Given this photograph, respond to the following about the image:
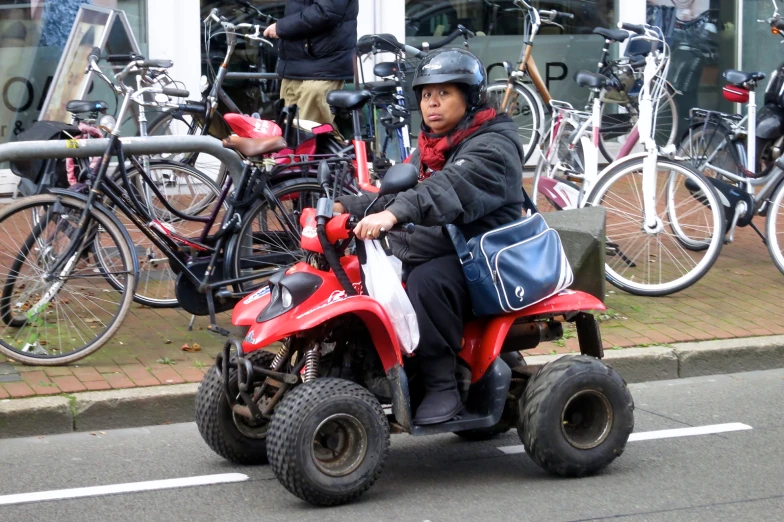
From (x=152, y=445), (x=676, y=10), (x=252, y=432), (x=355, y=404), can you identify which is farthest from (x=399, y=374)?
(x=676, y=10)

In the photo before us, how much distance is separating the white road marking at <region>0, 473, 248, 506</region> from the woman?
89 cm

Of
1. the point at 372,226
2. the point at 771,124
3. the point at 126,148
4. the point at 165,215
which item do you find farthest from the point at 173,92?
the point at 771,124

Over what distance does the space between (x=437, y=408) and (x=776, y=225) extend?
4.23 metres

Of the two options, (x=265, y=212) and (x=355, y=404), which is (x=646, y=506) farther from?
(x=265, y=212)

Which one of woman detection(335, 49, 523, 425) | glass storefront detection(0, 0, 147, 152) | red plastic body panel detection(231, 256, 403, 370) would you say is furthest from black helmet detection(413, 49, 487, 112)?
glass storefront detection(0, 0, 147, 152)

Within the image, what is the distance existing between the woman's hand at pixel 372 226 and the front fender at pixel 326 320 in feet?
0.93

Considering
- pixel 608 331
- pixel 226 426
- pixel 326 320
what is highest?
pixel 326 320

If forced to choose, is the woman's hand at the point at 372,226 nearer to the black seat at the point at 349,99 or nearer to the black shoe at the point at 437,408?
the black shoe at the point at 437,408

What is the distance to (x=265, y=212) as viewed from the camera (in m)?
6.71

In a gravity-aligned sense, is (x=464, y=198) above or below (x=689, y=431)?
above

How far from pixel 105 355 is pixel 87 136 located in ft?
4.65

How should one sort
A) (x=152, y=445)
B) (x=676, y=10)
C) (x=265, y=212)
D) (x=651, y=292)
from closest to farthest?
(x=152, y=445) → (x=265, y=212) → (x=651, y=292) → (x=676, y=10)

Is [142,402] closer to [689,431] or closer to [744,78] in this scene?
[689,431]

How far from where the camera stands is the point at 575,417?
4.89 metres
